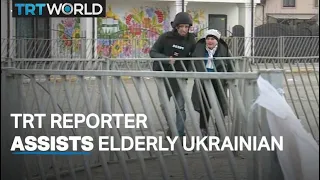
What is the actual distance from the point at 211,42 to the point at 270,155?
12.9ft

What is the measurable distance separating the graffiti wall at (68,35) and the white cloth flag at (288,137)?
18.0 metres

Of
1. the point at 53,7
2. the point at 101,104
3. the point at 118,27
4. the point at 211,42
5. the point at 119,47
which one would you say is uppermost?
the point at 53,7

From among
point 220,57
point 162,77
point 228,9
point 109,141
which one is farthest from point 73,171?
point 228,9

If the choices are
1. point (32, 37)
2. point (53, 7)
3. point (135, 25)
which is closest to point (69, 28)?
point (32, 37)

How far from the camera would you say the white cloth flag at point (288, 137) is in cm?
430

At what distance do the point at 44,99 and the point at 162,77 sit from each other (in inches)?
54.1

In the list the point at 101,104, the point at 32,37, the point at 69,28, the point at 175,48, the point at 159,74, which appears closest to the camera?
the point at 159,74

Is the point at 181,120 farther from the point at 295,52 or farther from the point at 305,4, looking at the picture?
the point at 305,4

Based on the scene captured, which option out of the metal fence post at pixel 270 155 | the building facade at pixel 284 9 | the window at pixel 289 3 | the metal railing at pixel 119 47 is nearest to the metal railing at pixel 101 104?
the metal fence post at pixel 270 155

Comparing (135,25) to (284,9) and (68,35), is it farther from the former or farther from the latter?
(284,9)

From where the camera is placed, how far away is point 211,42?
823 centimetres

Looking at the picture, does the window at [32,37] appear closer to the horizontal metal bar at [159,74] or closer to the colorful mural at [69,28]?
the colorful mural at [69,28]

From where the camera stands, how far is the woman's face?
8.20m

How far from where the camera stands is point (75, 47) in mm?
22281
